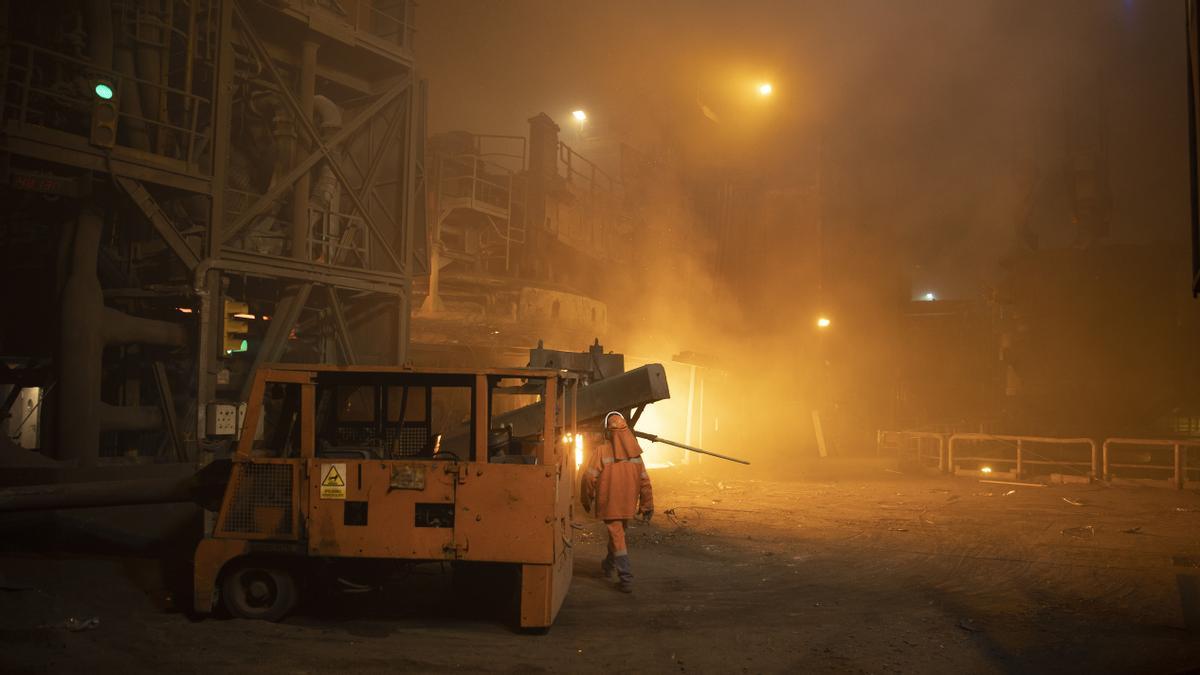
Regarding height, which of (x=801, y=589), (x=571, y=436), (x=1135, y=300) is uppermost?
(x=1135, y=300)

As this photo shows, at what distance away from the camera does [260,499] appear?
5371mm

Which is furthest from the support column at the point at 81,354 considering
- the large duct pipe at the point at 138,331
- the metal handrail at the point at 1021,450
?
the metal handrail at the point at 1021,450

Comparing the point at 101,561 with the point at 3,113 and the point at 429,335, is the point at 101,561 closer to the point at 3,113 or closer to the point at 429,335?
the point at 3,113

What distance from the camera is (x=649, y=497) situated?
23.2ft

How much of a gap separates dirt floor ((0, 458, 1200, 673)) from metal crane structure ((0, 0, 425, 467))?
4721 mm

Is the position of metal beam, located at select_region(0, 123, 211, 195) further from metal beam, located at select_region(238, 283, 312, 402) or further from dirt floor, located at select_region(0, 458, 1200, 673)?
dirt floor, located at select_region(0, 458, 1200, 673)

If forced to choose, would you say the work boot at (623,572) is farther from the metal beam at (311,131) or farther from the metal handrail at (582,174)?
the metal handrail at (582,174)

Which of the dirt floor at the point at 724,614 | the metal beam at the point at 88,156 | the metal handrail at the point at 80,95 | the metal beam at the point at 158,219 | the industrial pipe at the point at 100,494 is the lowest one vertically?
the dirt floor at the point at 724,614

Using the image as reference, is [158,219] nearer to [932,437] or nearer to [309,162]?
[309,162]

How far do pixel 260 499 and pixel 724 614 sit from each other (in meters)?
3.67

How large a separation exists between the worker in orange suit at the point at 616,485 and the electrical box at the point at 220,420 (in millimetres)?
6145

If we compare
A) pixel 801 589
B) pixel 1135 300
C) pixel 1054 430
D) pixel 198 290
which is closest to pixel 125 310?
pixel 198 290

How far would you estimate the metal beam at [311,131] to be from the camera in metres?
12.4

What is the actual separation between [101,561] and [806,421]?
26014 millimetres
